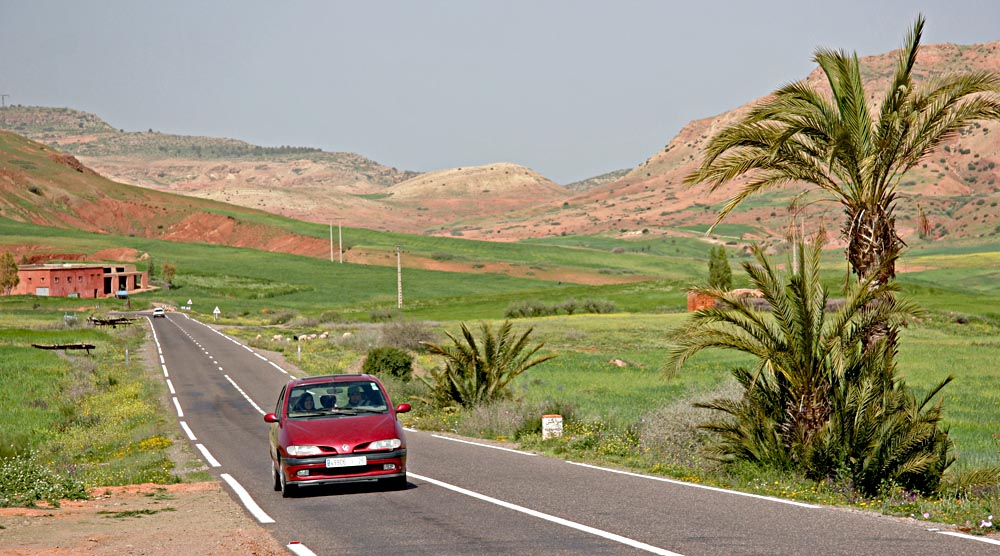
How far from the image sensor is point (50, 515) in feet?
45.3

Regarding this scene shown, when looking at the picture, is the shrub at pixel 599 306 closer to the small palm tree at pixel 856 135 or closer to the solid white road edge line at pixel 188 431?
the solid white road edge line at pixel 188 431

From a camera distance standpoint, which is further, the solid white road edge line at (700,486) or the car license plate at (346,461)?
the car license plate at (346,461)

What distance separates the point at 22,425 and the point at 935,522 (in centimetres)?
2609

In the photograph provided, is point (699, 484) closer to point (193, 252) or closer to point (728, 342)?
point (728, 342)

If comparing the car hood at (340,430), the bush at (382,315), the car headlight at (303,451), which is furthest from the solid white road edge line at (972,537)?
the bush at (382,315)

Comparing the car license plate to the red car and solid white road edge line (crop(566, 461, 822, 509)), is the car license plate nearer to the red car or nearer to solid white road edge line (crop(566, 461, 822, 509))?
the red car

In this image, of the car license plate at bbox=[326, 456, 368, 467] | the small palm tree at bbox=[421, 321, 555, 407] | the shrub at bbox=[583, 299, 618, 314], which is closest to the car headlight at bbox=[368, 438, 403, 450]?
the car license plate at bbox=[326, 456, 368, 467]

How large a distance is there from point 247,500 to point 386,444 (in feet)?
7.05

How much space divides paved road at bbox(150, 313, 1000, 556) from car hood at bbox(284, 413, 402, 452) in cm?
82

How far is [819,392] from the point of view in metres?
15.1

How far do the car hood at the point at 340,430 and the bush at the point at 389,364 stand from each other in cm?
2117

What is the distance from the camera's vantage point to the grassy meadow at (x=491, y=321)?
1956 centimetres

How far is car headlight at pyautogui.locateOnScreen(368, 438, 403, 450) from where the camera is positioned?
588 inches

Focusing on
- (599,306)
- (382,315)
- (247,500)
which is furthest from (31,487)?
(599,306)
